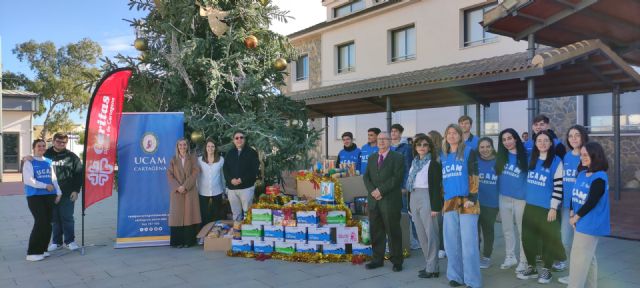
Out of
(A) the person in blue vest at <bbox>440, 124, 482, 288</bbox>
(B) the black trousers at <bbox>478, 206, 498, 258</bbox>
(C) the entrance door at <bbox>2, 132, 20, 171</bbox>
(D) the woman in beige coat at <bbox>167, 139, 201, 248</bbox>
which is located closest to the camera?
(A) the person in blue vest at <bbox>440, 124, 482, 288</bbox>

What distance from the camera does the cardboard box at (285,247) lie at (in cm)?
614

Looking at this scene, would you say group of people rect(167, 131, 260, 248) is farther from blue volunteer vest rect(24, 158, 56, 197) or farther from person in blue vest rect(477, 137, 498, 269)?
person in blue vest rect(477, 137, 498, 269)

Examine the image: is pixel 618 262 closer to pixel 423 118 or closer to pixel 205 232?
pixel 205 232

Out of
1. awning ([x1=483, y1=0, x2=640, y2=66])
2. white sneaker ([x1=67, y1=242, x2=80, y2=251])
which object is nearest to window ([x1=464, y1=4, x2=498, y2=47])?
awning ([x1=483, y1=0, x2=640, y2=66])

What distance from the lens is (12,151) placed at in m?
28.8

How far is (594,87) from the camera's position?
9.59m

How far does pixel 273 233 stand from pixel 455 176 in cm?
274

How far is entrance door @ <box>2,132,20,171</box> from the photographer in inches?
1128

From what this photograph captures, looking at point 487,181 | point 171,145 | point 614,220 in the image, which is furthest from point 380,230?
point 614,220

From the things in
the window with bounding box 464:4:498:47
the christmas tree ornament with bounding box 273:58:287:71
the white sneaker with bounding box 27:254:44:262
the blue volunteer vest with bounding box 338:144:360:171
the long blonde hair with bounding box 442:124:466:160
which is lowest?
the white sneaker with bounding box 27:254:44:262

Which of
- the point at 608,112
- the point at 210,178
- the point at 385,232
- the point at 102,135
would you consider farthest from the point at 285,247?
the point at 608,112

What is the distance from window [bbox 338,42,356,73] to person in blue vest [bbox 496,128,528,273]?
1523 cm

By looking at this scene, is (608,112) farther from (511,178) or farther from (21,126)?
(21,126)

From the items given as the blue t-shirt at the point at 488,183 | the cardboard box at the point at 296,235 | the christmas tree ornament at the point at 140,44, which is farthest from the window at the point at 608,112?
the christmas tree ornament at the point at 140,44
